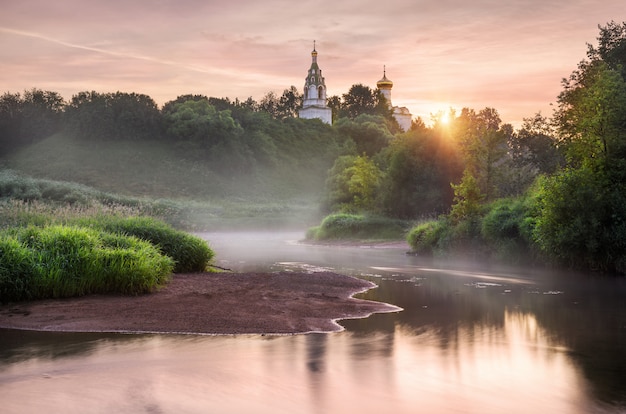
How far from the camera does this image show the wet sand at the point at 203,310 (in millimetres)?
12945

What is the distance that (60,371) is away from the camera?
9758mm

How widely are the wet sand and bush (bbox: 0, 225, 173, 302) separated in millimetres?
401

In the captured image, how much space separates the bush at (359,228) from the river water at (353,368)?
31269 mm

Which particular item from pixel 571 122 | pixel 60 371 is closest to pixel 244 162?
pixel 571 122

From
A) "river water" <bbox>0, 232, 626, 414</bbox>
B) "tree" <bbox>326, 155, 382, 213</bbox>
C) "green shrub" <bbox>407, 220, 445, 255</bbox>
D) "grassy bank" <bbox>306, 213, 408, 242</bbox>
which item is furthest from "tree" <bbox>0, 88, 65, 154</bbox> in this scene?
"river water" <bbox>0, 232, 626, 414</bbox>

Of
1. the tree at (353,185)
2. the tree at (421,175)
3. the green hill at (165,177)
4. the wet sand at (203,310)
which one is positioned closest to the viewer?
the wet sand at (203,310)

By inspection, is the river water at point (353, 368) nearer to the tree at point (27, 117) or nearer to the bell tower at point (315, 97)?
the tree at point (27, 117)

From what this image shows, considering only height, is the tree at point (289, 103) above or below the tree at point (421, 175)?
above

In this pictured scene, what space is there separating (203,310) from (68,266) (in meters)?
3.58

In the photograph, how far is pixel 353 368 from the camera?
10062 millimetres

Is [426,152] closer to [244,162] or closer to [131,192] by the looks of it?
[131,192]

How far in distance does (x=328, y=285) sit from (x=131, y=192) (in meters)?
78.9

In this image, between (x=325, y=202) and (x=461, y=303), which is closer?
(x=461, y=303)

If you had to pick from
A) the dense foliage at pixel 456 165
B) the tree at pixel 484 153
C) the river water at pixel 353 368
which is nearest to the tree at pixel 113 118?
the dense foliage at pixel 456 165
